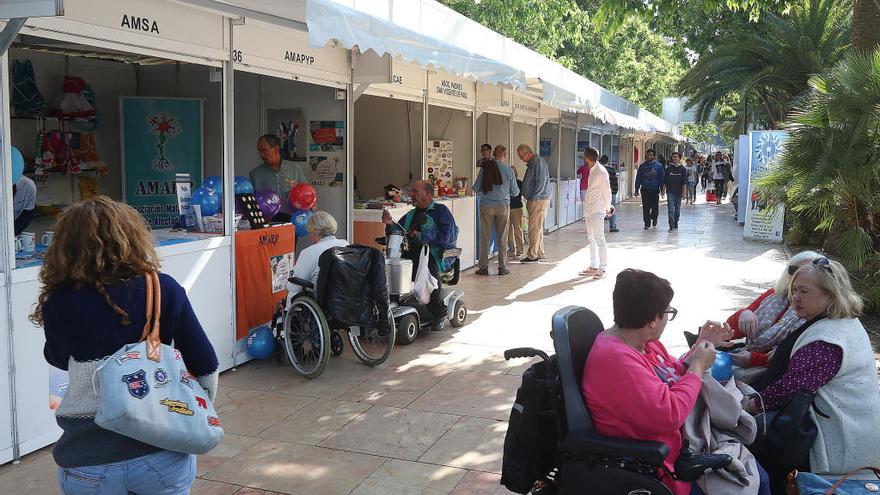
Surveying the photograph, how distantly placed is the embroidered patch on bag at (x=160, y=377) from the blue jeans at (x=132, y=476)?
23cm

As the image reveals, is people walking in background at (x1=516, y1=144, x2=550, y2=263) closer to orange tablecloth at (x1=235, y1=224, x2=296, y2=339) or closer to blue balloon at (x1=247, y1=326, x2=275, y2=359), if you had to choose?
orange tablecloth at (x1=235, y1=224, x2=296, y2=339)

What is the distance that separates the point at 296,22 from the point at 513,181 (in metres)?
5.82

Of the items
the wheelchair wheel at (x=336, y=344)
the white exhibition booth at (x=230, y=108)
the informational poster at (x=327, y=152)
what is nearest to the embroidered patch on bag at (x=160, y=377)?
the white exhibition booth at (x=230, y=108)

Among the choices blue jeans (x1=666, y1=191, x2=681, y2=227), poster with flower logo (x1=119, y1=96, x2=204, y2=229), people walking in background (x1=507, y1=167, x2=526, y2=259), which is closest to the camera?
poster with flower logo (x1=119, y1=96, x2=204, y2=229)

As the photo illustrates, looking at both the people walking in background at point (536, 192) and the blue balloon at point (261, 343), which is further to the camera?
the people walking in background at point (536, 192)

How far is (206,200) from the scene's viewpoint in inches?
245

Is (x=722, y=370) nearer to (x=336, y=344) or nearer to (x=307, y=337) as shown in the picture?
(x=307, y=337)

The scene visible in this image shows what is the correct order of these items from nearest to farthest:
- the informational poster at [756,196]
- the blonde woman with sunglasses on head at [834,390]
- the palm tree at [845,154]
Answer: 1. the blonde woman with sunglasses on head at [834,390]
2. the palm tree at [845,154]
3. the informational poster at [756,196]

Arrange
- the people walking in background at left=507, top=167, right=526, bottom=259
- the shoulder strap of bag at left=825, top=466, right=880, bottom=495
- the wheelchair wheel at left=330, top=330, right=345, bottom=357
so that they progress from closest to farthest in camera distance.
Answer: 1. the shoulder strap of bag at left=825, top=466, right=880, bottom=495
2. the wheelchair wheel at left=330, top=330, right=345, bottom=357
3. the people walking in background at left=507, top=167, right=526, bottom=259

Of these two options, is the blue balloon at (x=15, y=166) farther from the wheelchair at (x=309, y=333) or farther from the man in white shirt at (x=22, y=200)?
the wheelchair at (x=309, y=333)

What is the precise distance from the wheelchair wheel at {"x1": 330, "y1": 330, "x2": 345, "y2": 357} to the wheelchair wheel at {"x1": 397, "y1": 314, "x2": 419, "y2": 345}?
2.05 feet

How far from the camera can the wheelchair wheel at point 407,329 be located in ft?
23.3

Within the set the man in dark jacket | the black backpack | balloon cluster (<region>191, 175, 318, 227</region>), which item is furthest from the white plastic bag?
the black backpack

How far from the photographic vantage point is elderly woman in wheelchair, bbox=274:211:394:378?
5.87m
